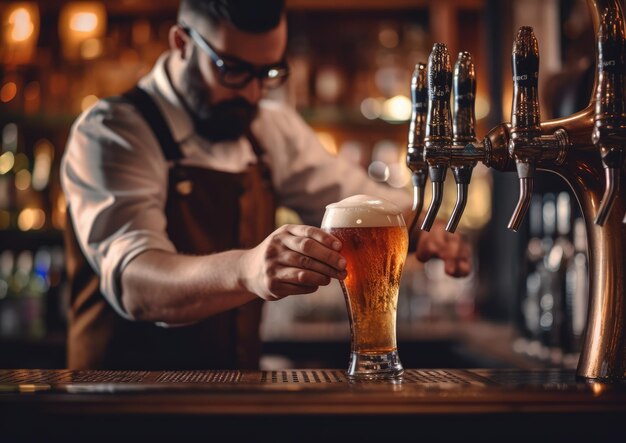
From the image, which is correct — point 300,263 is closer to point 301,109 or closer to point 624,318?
point 624,318

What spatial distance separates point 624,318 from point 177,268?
2.33 feet

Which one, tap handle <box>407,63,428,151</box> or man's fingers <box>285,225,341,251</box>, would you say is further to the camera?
tap handle <box>407,63,428,151</box>

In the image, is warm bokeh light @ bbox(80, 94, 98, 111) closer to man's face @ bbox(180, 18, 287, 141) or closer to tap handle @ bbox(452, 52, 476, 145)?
man's face @ bbox(180, 18, 287, 141)

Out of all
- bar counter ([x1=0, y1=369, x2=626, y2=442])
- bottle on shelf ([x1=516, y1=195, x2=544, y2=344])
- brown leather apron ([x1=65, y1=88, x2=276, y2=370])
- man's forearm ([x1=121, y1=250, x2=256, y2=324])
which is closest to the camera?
bar counter ([x1=0, y1=369, x2=626, y2=442])

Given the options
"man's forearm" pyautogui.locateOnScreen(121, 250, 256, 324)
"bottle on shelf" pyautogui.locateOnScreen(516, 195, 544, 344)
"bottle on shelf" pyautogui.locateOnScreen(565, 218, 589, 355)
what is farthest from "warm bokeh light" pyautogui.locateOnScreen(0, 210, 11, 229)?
"bottle on shelf" pyautogui.locateOnScreen(565, 218, 589, 355)

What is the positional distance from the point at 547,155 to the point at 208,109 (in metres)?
1.01

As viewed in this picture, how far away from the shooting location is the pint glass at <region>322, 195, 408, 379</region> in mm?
1062

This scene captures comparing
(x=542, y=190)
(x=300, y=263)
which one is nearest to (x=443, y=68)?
(x=300, y=263)

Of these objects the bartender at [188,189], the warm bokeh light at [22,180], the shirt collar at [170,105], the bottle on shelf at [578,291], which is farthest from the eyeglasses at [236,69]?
the warm bokeh light at [22,180]

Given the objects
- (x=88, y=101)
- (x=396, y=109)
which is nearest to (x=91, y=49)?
(x=88, y=101)

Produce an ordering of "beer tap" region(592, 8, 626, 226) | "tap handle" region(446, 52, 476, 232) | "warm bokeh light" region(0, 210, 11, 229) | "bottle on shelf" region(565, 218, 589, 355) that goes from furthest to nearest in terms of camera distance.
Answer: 1. "warm bokeh light" region(0, 210, 11, 229)
2. "bottle on shelf" region(565, 218, 589, 355)
3. "tap handle" region(446, 52, 476, 232)
4. "beer tap" region(592, 8, 626, 226)

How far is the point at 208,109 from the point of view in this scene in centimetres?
188

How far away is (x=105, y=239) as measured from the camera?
5.15 feet

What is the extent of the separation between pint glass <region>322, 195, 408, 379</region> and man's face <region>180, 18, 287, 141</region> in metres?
0.75
